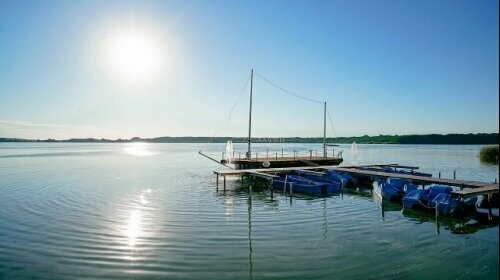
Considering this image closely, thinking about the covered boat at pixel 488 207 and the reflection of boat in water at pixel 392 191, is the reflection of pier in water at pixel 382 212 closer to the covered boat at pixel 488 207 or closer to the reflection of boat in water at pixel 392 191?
the reflection of boat in water at pixel 392 191

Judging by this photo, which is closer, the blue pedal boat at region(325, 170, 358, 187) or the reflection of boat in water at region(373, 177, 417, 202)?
the reflection of boat in water at region(373, 177, 417, 202)

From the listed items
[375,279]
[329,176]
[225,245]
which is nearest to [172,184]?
[329,176]

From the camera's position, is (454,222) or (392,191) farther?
(392,191)

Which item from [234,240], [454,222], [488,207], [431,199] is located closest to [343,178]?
[431,199]

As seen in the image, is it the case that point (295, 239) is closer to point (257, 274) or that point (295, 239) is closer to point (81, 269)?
point (257, 274)

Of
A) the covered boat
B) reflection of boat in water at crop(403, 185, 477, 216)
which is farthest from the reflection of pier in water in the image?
the covered boat

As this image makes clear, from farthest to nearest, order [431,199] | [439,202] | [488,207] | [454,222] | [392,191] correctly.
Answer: [392,191] < [488,207] < [431,199] < [439,202] < [454,222]

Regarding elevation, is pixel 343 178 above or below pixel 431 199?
above

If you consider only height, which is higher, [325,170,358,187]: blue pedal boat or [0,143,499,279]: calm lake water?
[325,170,358,187]: blue pedal boat

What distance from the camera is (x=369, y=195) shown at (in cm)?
2941

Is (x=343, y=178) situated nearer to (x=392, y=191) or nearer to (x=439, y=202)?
(x=392, y=191)

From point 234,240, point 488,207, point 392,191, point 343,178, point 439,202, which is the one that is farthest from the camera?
point 343,178

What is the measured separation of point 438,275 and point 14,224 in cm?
1984

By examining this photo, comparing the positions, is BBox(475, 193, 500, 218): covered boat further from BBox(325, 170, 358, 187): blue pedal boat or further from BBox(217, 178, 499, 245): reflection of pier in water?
BBox(325, 170, 358, 187): blue pedal boat
